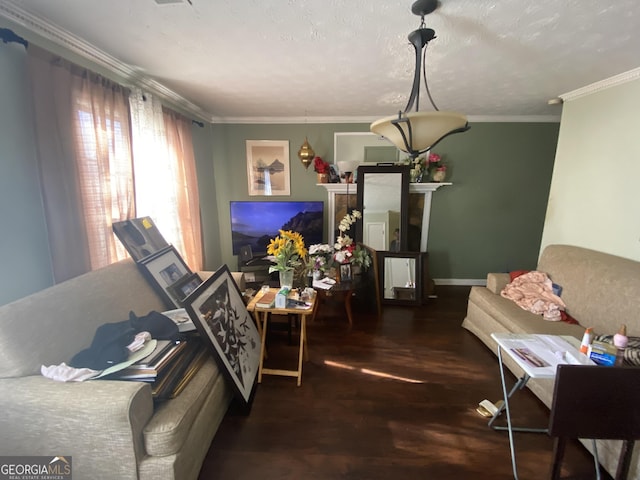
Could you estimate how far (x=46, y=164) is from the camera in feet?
5.21

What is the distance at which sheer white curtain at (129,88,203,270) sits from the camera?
2.31 metres

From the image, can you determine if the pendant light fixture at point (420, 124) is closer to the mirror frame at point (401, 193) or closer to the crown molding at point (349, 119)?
the mirror frame at point (401, 193)

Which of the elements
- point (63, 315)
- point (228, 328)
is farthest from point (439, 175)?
point (63, 315)

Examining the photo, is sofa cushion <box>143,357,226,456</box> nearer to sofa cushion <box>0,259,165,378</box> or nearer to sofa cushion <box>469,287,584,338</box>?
sofa cushion <box>0,259,165,378</box>

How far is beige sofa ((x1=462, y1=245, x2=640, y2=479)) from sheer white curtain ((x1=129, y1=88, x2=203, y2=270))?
3.16 m

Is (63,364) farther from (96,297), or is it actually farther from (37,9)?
(37,9)

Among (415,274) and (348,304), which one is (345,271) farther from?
(415,274)

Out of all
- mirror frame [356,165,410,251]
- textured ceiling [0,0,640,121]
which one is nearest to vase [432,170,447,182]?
mirror frame [356,165,410,251]

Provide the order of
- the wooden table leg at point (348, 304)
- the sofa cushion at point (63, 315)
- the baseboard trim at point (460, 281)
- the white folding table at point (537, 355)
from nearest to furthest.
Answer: the sofa cushion at point (63, 315)
the white folding table at point (537, 355)
the wooden table leg at point (348, 304)
the baseboard trim at point (460, 281)

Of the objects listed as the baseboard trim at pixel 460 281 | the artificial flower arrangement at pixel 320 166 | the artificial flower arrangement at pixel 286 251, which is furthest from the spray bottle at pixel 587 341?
the artificial flower arrangement at pixel 320 166

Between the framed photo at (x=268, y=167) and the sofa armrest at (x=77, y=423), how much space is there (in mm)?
3130

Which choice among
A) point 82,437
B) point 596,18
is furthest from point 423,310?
point 82,437

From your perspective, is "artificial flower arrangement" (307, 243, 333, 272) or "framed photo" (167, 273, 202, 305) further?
"artificial flower arrangement" (307, 243, 333, 272)

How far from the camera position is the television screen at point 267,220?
3.74 metres
